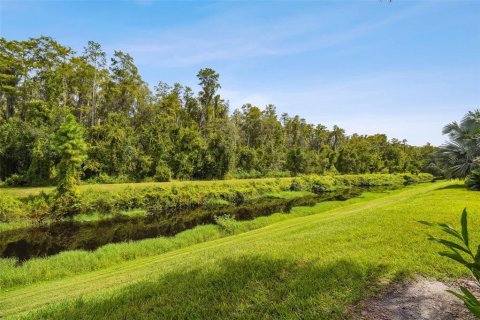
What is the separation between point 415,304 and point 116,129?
38.1 m

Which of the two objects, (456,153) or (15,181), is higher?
(456,153)

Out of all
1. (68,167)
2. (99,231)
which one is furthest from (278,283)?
(68,167)

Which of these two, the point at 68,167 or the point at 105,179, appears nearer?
the point at 68,167

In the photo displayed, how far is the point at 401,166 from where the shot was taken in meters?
75.4

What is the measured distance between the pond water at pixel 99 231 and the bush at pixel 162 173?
12.7 metres

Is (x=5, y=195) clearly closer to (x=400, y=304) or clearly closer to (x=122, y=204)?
(x=122, y=204)

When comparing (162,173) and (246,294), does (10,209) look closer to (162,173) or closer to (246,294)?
(162,173)

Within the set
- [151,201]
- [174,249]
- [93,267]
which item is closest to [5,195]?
[151,201]

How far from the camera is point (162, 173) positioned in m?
38.1

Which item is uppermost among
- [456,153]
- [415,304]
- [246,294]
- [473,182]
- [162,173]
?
[456,153]

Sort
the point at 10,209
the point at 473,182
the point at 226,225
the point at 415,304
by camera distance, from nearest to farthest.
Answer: the point at 415,304, the point at 473,182, the point at 226,225, the point at 10,209

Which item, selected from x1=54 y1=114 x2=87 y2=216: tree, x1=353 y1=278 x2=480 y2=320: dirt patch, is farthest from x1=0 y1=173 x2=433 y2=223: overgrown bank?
x1=353 y1=278 x2=480 y2=320: dirt patch

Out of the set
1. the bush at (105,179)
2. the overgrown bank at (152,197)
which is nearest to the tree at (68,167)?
the overgrown bank at (152,197)

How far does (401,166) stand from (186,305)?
83.9 meters
